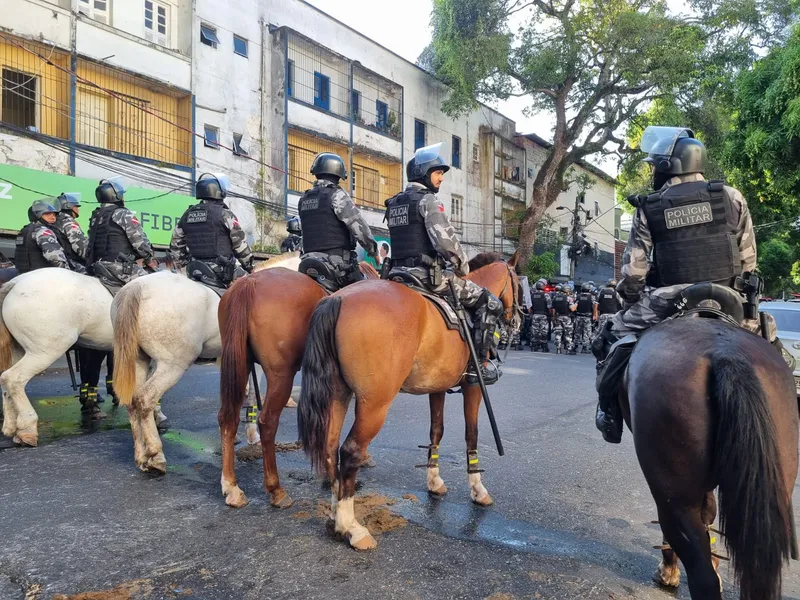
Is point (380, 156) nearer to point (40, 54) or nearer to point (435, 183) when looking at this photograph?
point (40, 54)

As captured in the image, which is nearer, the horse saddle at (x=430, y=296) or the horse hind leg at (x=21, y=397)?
the horse saddle at (x=430, y=296)

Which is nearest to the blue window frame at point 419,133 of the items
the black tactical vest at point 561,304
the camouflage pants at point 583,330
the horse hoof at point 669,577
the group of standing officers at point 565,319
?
the group of standing officers at point 565,319

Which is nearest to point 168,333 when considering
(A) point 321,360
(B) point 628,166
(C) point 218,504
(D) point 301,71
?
(C) point 218,504

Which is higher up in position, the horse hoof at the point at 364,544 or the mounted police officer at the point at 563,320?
the mounted police officer at the point at 563,320

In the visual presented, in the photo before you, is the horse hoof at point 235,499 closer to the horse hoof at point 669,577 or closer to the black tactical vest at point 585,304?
the horse hoof at point 669,577

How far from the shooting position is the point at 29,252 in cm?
738

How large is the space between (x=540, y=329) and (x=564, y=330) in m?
0.78

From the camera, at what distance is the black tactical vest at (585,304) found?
61.6 feet

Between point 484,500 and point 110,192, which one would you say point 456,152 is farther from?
point 484,500

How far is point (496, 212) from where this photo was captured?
32.4 m

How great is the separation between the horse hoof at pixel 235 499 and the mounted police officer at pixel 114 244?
328cm

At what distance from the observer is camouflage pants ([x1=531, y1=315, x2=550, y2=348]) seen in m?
19.4

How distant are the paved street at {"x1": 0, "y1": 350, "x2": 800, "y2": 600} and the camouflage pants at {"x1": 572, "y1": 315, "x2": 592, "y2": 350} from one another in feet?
41.2

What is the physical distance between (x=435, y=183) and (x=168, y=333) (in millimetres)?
2799
